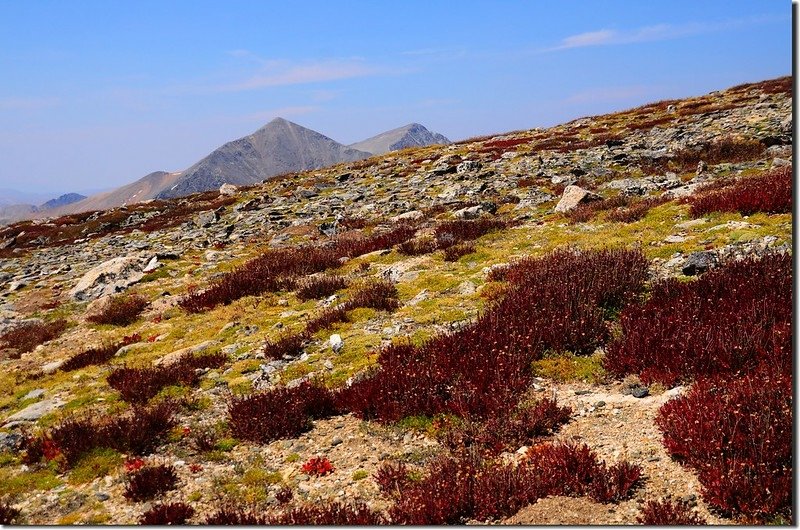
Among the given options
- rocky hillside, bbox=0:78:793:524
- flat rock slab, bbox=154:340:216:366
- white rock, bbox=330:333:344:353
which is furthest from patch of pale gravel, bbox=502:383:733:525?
flat rock slab, bbox=154:340:216:366

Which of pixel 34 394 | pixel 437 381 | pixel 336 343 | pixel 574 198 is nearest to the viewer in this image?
pixel 437 381

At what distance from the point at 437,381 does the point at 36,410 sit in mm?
6963

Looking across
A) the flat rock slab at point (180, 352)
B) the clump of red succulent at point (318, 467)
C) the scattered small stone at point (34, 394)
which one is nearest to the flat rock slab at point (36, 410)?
the scattered small stone at point (34, 394)

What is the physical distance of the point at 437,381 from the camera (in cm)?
706

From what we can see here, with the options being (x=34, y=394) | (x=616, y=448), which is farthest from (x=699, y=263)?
(x=34, y=394)

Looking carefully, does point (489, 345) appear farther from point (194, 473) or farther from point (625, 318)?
point (194, 473)

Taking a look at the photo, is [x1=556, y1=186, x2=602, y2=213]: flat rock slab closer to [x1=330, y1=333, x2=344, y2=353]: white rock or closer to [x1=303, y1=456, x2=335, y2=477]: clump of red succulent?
[x1=330, y1=333, x2=344, y2=353]: white rock

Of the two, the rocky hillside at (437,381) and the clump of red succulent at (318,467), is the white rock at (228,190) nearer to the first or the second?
the rocky hillside at (437,381)

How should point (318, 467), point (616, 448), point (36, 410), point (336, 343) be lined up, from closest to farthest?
point (616, 448) → point (318, 467) → point (36, 410) → point (336, 343)

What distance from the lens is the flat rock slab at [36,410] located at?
27.9 feet

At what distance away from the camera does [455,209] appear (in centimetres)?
2434

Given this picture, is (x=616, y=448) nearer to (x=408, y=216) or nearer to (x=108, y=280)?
(x=108, y=280)

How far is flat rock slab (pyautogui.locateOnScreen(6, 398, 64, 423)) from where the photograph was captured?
850 cm

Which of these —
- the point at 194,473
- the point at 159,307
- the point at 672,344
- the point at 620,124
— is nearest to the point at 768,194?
the point at 672,344
